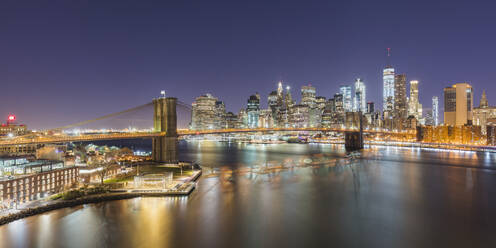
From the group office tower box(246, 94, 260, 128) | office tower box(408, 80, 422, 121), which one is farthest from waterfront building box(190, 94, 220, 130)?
office tower box(408, 80, 422, 121)

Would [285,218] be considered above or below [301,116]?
below

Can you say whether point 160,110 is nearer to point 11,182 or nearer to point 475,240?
point 11,182

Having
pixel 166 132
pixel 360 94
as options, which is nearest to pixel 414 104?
pixel 360 94

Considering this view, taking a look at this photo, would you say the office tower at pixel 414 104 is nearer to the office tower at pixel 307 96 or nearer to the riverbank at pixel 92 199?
the office tower at pixel 307 96

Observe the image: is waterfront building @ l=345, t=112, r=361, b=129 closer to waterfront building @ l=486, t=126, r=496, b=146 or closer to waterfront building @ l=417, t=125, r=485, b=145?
waterfront building @ l=417, t=125, r=485, b=145

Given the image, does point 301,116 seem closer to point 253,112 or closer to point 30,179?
point 253,112

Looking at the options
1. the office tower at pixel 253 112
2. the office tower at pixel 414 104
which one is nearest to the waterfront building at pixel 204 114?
the office tower at pixel 253 112

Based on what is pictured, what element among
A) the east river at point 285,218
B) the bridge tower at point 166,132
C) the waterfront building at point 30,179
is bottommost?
the east river at point 285,218
